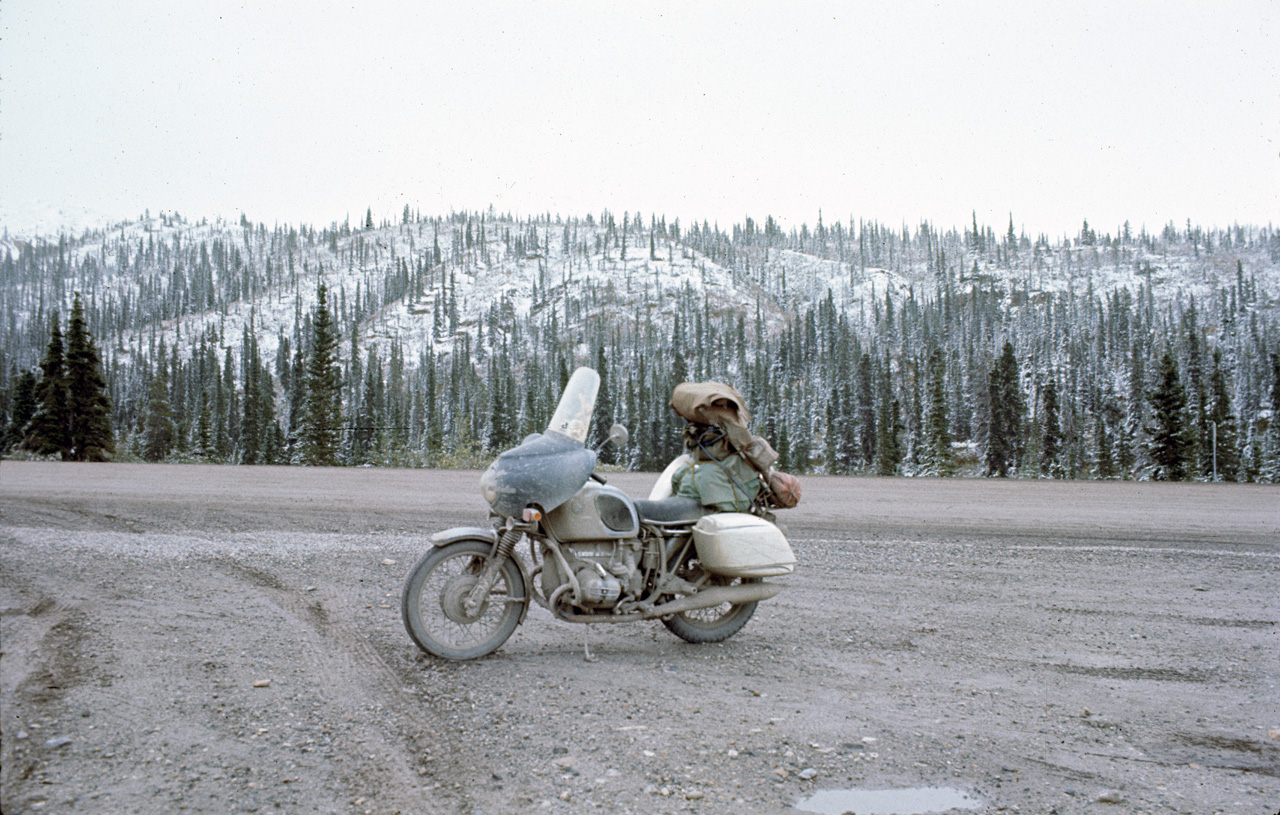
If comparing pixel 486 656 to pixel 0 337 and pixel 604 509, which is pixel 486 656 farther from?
pixel 0 337

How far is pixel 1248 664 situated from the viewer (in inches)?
199

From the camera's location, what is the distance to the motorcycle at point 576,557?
15.6 feet

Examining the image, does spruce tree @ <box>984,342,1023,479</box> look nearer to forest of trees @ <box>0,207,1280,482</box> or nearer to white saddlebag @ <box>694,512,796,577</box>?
forest of trees @ <box>0,207,1280,482</box>

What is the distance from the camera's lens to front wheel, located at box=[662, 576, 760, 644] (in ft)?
17.6

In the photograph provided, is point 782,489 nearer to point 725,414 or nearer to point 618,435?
point 725,414

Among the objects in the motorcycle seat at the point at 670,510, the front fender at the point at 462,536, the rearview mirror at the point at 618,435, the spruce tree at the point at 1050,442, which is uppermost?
the rearview mirror at the point at 618,435

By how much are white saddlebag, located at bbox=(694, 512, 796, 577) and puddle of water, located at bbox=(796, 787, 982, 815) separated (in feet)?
6.97

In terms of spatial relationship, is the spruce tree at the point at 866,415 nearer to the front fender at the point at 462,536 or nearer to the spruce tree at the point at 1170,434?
the spruce tree at the point at 1170,434

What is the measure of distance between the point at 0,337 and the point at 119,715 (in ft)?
743

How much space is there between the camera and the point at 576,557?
4.93m

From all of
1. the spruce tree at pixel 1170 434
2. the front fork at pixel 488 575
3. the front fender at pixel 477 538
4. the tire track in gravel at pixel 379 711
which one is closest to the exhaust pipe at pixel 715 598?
the front fender at pixel 477 538

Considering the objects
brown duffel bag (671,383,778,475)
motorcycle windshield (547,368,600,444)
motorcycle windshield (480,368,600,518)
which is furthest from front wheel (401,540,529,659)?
brown duffel bag (671,383,778,475)

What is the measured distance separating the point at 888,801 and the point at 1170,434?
154 ft

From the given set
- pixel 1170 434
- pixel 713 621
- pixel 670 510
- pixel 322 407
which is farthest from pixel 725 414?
pixel 1170 434
